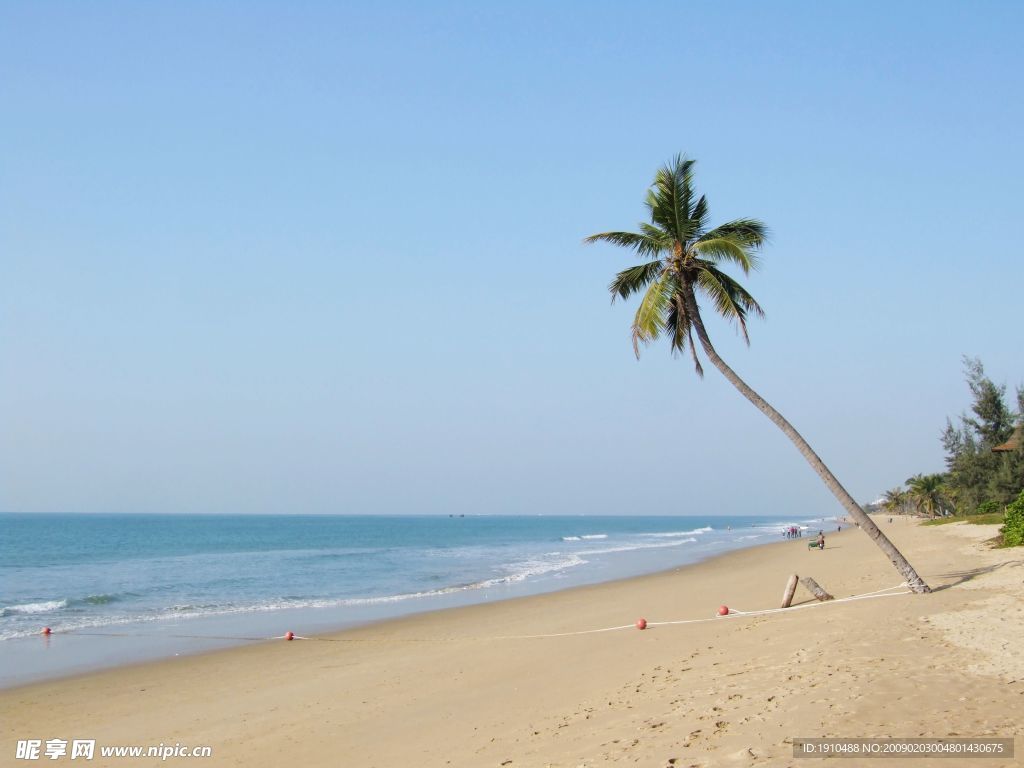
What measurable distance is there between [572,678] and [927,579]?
32.6ft

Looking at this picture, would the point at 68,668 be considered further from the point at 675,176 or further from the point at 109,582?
the point at 109,582

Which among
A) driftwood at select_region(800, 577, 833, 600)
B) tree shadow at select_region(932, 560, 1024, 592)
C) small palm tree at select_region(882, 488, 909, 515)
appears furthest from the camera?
small palm tree at select_region(882, 488, 909, 515)

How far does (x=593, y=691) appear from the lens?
32.7 feet

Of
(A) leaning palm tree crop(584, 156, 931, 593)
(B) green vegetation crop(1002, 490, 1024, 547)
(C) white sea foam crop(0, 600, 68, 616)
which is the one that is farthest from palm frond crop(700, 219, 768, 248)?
(C) white sea foam crop(0, 600, 68, 616)

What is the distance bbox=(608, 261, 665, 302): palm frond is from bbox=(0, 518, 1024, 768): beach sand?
686 centimetres

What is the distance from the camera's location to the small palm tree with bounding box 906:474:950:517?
71500 mm

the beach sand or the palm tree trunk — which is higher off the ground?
the palm tree trunk

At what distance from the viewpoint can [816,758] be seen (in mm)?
6051

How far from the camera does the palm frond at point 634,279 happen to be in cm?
1619

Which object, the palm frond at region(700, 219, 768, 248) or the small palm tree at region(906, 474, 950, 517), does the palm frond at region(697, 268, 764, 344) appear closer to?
the palm frond at region(700, 219, 768, 248)

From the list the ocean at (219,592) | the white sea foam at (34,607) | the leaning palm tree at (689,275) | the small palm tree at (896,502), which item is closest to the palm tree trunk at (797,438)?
the leaning palm tree at (689,275)

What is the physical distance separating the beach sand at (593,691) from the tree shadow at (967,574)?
0.13m

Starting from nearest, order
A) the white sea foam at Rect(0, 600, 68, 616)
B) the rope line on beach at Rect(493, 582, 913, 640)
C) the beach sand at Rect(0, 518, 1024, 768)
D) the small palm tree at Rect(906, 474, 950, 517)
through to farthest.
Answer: the beach sand at Rect(0, 518, 1024, 768)
the rope line on beach at Rect(493, 582, 913, 640)
the white sea foam at Rect(0, 600, 68, 616)
the small palm tree at Rect(906, 474, 950, 517)

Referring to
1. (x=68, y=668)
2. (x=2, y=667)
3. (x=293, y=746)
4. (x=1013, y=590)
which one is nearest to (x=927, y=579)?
(x=1013, y=590)
